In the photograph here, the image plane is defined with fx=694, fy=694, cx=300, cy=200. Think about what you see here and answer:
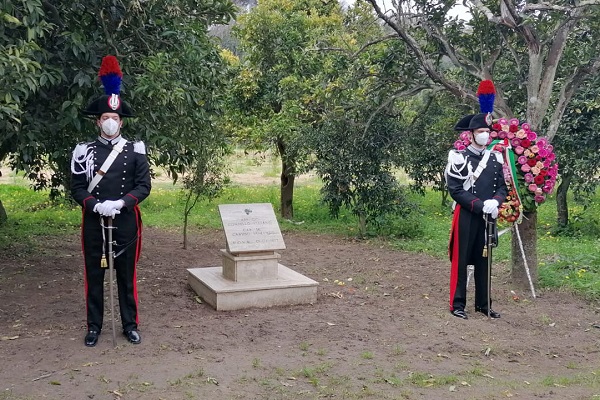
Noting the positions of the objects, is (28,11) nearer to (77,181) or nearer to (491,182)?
(77,181)

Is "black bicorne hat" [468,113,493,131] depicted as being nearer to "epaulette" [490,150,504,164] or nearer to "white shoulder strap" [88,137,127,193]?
"epaulette" [490,150,504,164]

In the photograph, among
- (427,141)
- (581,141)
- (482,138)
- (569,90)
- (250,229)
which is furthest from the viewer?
(427,141)

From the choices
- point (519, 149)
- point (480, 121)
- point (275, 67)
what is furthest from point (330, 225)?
point (480, 121)

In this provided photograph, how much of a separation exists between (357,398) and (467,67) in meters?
5.18

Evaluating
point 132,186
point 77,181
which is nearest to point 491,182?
point 132,186

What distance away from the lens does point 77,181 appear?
5.85m

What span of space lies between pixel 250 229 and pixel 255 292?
0.79 m

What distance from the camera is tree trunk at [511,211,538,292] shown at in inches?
318

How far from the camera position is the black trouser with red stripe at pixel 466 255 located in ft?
22.7

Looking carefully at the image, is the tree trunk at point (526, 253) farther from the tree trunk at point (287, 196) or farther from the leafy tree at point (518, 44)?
the tree trunk at point (287, 196)

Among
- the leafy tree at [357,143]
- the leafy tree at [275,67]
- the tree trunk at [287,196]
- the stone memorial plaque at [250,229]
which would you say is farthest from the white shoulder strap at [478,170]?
the tree trunk at [287,196]

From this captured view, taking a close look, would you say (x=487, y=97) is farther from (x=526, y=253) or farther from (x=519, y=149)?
(x=526, y=253)

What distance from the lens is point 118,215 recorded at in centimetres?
586

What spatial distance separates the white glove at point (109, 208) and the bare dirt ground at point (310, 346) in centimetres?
113
